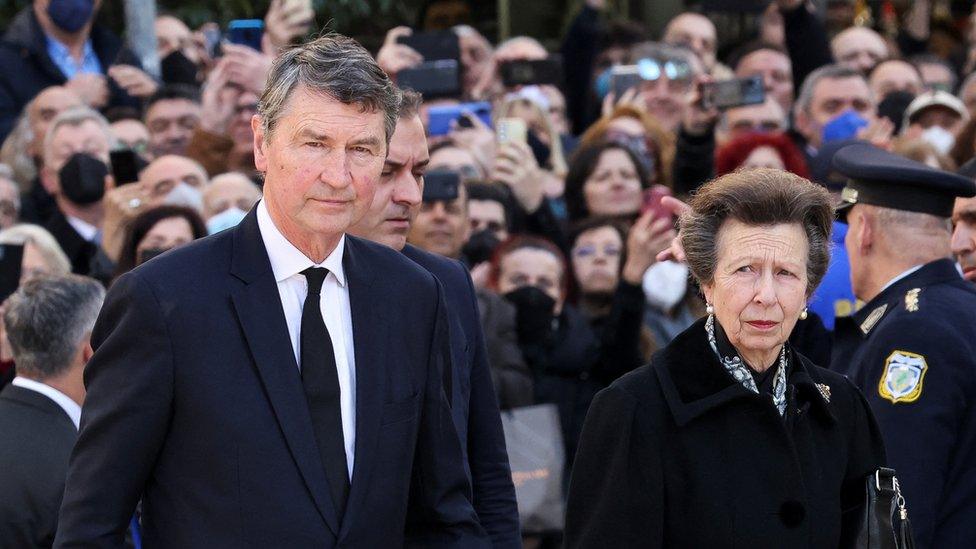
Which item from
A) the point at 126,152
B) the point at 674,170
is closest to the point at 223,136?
the point at 126,152

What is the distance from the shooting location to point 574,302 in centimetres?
726

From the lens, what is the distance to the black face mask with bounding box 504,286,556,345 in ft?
21.4

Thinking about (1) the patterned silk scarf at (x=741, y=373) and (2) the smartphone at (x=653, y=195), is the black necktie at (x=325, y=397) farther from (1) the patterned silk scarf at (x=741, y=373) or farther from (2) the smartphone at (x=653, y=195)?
(2) the smartphone at (x=653, y=195)

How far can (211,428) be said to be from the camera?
2908 millimetres

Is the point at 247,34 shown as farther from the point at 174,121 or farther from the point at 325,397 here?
the point at 325,397

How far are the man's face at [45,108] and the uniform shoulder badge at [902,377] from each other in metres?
5.21

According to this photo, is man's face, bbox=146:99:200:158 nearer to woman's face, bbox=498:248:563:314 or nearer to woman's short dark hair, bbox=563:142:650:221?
woman's short dark hair, bbox=563:142:650:221

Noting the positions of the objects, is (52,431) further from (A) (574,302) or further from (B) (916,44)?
(B) (916,44)

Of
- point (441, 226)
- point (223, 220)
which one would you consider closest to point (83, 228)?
point (223, 220)

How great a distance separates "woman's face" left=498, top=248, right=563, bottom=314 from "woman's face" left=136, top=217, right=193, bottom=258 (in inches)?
52.7

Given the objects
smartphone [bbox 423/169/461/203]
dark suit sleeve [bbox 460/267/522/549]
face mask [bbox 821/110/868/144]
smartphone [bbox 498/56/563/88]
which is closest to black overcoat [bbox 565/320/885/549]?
dark suit sleeve [bbox 460/267/522/549]

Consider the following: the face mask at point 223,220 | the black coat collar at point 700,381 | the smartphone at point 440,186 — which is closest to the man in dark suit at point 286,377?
the black coat collar at point 700,381

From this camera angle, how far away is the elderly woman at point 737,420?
137 inches

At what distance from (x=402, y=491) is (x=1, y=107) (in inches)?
261
